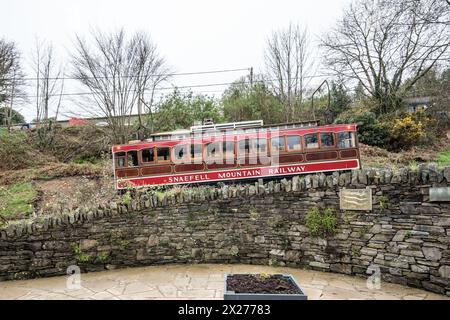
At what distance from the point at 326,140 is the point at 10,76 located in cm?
1722

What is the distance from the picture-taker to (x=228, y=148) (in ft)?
29.7

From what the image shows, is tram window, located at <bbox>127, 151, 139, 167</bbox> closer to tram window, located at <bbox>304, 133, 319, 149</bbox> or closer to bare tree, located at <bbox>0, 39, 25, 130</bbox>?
tram window, located at <bbox>304, 133, 319, 149</bbox>

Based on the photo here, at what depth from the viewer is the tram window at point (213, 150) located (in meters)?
9.02

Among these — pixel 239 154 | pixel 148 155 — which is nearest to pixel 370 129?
pixel 239 154

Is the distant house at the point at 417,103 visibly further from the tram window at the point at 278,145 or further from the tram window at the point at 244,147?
the tram window at the point at 244,147

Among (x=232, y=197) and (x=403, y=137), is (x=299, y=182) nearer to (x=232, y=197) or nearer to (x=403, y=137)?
(x=232, y=197)

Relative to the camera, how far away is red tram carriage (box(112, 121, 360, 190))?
862 centimetres

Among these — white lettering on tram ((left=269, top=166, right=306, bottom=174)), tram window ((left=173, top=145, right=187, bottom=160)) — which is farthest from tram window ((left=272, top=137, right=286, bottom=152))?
tram window ((left=173, top=145, right=187, bottom=160))

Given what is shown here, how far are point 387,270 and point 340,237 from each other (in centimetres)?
83

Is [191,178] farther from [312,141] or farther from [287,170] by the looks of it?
[312,141]

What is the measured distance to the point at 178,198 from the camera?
5.73 metres

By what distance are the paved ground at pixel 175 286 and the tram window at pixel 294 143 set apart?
4194 mm
